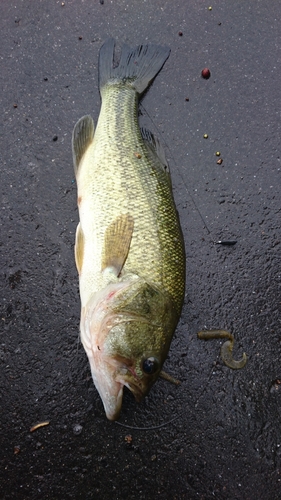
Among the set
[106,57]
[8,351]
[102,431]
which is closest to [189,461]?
[102,431]

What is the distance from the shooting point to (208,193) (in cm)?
364

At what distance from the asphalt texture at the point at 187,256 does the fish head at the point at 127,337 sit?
53 cm

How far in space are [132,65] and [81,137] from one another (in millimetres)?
893

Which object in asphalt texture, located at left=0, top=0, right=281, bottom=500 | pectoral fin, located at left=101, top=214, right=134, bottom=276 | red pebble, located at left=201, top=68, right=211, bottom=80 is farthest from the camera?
red pebble, located at left=201, top=68, right=211, bottom=80

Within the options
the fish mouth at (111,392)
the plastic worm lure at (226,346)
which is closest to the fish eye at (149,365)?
the fish mouth at (111,392)

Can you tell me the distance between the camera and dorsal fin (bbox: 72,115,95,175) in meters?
3.38

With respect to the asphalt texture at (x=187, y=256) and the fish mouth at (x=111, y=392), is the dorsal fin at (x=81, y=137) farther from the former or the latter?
the fish mouth at (x=111, y=392)

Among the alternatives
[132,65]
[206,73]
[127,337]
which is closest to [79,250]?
[127,337]

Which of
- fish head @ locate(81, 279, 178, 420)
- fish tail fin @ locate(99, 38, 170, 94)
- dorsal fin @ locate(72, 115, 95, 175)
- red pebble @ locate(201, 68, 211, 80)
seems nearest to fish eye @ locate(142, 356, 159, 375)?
fish head @ locate(81, 279, 178, 420)

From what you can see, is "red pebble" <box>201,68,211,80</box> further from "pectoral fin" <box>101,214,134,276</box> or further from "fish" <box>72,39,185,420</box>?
"pectoral fin" <box>101,214,134,276</box>

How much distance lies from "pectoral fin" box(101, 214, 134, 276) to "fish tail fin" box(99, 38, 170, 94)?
141cm

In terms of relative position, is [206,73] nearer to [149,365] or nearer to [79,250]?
[79,250]

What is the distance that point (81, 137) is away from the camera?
342cm

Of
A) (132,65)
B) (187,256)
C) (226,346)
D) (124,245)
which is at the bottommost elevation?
(226,346)
